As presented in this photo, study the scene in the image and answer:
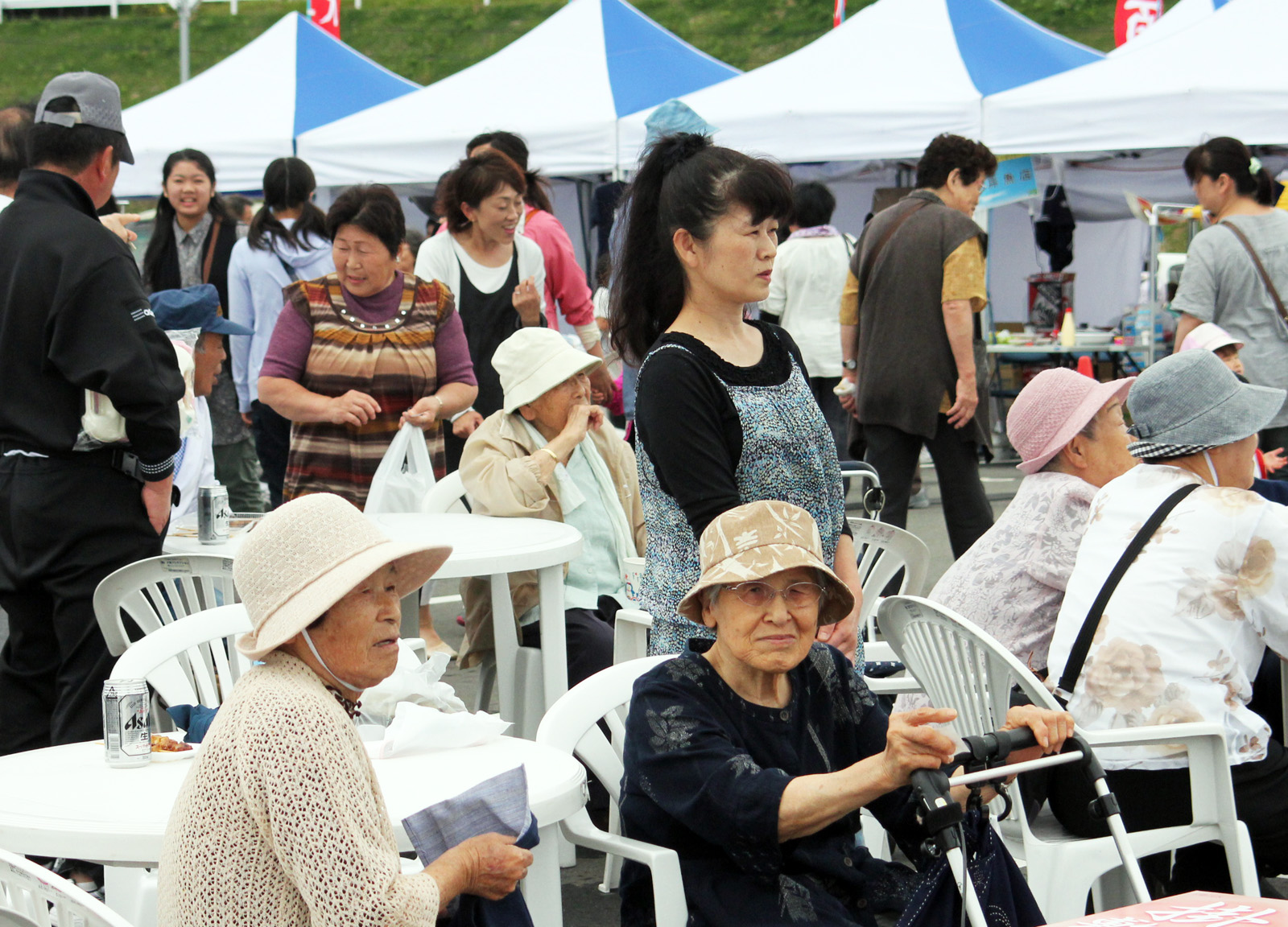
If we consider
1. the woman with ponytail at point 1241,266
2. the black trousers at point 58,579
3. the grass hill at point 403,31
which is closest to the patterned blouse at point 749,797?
the black trousers at point 58,579

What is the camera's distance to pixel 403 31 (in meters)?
42.9

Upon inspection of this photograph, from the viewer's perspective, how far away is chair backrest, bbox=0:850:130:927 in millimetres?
1821

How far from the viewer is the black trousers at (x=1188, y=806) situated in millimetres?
2947

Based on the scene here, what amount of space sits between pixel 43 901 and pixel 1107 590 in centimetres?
210

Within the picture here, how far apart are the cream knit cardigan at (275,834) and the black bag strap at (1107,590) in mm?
1633

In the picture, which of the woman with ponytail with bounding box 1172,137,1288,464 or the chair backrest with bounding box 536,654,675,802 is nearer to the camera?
the chair backrest with bounding box 536,654,675,802

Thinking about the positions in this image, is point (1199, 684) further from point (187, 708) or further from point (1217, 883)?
point (187, 708)

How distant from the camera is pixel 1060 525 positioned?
3445 mm

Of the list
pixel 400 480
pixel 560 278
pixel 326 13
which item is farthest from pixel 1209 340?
pixel 326 13

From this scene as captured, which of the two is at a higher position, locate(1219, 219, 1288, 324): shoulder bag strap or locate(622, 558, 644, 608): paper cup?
locate(1219, 219, 1288, 324): shoulder bag strap

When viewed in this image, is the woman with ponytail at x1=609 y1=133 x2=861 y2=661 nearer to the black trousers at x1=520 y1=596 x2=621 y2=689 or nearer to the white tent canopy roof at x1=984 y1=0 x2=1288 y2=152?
the black trousers at x1=520 y1=596 x2=621 y2=689

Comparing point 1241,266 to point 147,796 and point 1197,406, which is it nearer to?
point 1197,406

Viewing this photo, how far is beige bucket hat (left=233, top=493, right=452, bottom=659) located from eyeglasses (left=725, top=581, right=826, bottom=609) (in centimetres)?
65

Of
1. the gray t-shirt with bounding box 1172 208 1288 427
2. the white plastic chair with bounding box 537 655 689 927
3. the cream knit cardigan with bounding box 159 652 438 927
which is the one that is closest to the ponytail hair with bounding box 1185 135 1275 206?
the gray t-shirt with bounding box 1172 208 1288 427
